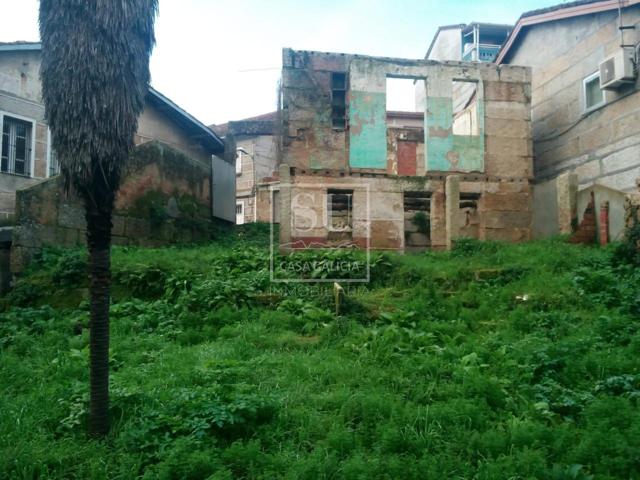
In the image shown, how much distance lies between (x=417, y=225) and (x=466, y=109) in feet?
13.5

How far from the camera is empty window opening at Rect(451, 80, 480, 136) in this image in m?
15.8

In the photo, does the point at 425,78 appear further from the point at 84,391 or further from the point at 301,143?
the point at 84,391

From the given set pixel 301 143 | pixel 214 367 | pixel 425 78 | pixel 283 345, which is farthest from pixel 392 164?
pixel 214 367

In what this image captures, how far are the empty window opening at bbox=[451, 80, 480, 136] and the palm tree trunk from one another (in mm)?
12564

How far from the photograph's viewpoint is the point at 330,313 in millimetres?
8555

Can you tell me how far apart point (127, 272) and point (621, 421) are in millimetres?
8498

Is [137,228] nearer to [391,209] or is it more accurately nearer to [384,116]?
[391,209]

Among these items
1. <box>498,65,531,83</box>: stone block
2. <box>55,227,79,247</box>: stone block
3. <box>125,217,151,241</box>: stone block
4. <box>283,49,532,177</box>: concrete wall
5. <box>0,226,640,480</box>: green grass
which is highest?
<box>498,65,531,83</box>: stone block

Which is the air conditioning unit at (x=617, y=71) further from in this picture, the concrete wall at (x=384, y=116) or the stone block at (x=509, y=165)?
the stone block at (x=509, y=165)

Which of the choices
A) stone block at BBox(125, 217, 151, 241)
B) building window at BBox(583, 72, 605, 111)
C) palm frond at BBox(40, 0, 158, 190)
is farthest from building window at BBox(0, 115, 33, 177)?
building window at BBox(583, 72, 605, 111)

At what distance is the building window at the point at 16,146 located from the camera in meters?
13.1

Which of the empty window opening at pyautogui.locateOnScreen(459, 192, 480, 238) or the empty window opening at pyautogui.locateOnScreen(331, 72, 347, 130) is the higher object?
the empty window opening at pyautogui.locateOnScreen(331, 72, 347, 130)

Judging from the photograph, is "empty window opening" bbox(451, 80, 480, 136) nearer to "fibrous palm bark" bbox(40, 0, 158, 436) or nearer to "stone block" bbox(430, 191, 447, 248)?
"stone block" bbox(430, 191, 447, 248)

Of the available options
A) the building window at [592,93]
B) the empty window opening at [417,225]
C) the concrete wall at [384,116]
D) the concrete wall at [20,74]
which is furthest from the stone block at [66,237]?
the building window at [592,93]
